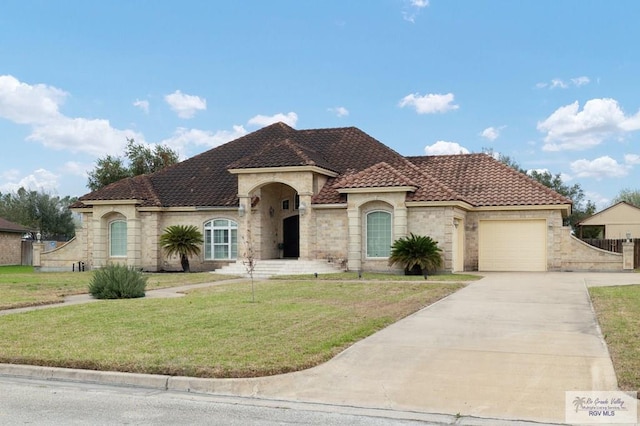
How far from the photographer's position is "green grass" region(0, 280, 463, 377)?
9.12m

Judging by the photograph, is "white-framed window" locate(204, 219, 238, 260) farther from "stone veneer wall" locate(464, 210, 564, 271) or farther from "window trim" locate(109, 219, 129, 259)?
"stone veneer wall" locate(464, 210, 564, 271)

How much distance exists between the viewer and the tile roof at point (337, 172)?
27969mm

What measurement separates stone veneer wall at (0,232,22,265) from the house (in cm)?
1350

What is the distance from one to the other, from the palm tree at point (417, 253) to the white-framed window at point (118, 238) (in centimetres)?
1332

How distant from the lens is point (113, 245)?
3178 centimetres

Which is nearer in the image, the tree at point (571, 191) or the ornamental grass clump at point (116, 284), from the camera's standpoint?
the ornamental grass clump at point (116, 284)

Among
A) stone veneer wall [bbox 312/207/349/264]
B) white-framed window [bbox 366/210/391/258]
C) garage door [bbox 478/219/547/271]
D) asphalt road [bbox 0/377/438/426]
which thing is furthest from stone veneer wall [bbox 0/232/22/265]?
asphalt road [bbox 0/377/438/426]

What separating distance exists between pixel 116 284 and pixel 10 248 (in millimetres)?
32643

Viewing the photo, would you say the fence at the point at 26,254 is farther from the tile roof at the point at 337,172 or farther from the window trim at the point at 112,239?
the window trim at the point at 112,239

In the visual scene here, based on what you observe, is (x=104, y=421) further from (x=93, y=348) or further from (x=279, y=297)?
(x=279, y=297)

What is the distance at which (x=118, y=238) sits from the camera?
31609mm

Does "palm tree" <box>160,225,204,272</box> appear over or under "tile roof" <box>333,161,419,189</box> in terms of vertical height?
under

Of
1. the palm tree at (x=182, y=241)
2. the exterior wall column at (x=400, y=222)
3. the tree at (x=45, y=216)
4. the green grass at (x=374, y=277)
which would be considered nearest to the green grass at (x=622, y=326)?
the green grass at (x=374, y=277)

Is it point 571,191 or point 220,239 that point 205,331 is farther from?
point 571,191
